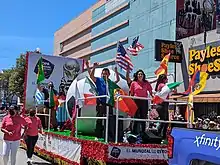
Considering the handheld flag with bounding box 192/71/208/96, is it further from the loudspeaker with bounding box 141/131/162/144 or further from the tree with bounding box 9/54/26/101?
the tree with bounding box 9/54/26/101

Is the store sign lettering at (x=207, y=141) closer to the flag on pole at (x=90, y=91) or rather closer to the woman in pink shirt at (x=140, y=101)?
the woman in pink shirt at (x=140, y=101)

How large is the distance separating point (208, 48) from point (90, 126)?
38.0 ft

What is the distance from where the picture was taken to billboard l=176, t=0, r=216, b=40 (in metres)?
24.8

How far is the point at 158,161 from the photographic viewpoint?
8500 millimetres

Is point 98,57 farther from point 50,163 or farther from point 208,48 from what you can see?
point 50,163

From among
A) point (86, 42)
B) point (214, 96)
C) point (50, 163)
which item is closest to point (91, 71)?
point (50, 163)

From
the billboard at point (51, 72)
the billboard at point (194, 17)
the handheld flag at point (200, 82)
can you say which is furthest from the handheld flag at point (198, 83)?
the billboard at point (194, 17)

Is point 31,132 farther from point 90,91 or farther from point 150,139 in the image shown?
point 150,139

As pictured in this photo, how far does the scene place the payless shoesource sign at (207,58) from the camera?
19.9 meters

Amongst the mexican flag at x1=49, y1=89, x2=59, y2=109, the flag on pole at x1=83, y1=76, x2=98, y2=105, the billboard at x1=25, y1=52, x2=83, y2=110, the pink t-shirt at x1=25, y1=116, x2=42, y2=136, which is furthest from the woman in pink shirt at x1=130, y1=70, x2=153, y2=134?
the billboard at x1=25, y1=52, x2=83, y2=110

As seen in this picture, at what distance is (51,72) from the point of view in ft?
55.4

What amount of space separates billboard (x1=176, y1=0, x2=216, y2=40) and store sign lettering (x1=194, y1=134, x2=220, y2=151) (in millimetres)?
20455

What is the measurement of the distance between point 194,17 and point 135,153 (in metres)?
18.3

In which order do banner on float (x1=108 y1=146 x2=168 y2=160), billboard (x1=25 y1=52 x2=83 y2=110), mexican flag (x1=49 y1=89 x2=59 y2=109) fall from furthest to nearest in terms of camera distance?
billboard (x1=25 y1=52 x2=83 y2=110) < mexican flag (x1=49 y1=89 x2=59 y2=109) < banner on float (x1=108 y1=146 x2=168 y2=160)
